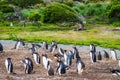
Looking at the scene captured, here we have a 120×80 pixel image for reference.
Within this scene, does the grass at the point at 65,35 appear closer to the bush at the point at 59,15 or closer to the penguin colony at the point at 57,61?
the bush at the point at 59,15

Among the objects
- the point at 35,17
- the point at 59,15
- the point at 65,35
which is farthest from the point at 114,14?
the point at 65,35

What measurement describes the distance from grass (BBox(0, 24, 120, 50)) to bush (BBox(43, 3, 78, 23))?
0.97 m

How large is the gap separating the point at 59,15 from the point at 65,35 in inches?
216

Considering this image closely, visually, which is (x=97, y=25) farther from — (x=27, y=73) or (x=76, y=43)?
(x=27, y=73)

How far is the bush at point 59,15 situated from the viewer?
47875 millimetres

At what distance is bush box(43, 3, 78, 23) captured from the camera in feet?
157

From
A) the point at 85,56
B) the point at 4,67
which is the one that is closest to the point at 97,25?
the point at 85,56

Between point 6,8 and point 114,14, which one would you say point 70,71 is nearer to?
point 114,14

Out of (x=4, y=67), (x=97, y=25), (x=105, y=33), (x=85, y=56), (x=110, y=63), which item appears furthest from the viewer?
(x=97, y=25)

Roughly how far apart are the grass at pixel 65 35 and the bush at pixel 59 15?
3.19 ft

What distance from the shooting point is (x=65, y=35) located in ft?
141

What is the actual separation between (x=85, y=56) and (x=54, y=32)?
51.3 ft

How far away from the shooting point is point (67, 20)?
4822cm

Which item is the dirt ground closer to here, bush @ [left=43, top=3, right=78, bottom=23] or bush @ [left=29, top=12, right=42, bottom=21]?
bush @ [left=43, top=3, right=78, bottom=23]
